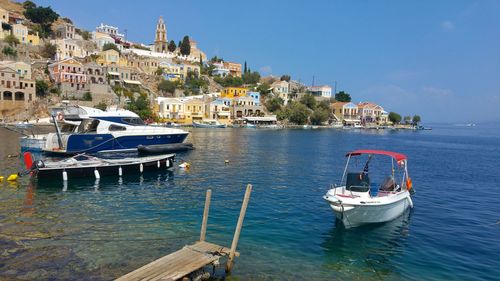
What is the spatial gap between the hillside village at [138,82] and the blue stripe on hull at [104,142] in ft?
178

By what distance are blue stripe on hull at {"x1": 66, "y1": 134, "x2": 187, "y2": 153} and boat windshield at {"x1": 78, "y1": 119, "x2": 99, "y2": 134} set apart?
1110 millimetres

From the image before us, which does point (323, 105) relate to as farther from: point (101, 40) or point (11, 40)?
point (11, 40)

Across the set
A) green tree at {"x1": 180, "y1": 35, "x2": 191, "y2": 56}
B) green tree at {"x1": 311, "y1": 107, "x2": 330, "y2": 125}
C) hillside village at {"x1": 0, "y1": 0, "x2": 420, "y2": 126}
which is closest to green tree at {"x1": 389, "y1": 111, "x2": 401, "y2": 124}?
hillside village at {"x1": 0, "y1": 0, "x2": 420, "y2": 126}

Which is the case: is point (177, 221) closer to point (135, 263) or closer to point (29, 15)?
point (135, 263)

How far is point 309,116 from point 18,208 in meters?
128

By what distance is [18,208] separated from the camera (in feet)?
61.9

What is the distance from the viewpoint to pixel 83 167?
1040 inches

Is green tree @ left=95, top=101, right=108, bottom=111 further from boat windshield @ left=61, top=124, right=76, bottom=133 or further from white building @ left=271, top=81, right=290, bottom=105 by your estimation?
white building @ left=271, top=81, right=290, bottom=105

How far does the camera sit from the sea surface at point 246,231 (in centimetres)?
1271

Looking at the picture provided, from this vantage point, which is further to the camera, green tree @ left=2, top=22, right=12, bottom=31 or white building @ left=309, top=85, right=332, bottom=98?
white building @ left=309, top=85, right=332, bottom=98

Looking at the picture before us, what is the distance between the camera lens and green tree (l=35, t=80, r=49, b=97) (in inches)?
3430

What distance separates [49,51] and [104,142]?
87122 millimetres

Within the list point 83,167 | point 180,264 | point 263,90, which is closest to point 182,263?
point 180,264

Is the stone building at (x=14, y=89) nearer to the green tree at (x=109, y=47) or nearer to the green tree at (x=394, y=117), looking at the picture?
the green tree at (x=109, y=47)
